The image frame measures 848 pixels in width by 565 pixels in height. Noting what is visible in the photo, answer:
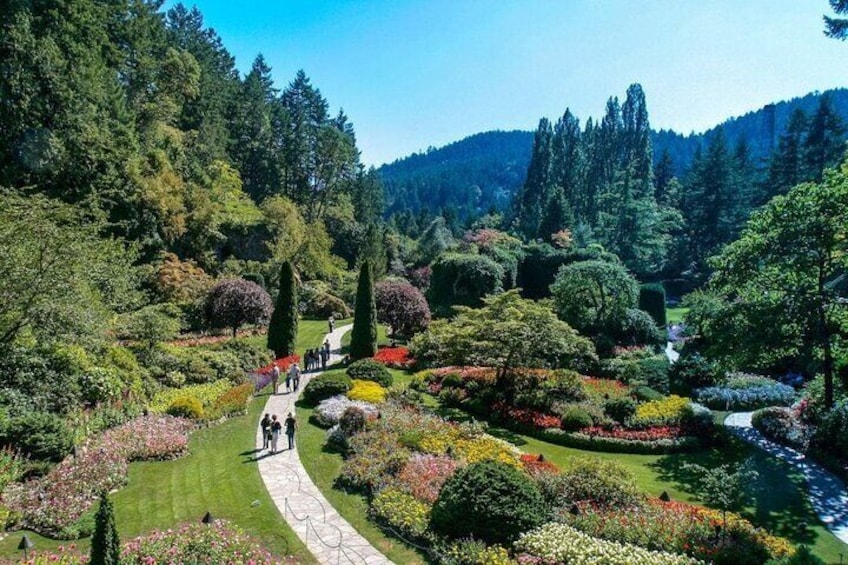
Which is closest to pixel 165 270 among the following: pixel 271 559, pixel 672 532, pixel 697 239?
pixel 271 559

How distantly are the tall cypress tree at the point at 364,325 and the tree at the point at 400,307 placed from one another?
4.18 meters

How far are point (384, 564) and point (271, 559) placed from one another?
2.29 metres

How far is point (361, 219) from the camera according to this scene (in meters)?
75.9

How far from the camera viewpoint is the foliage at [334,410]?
20.0m

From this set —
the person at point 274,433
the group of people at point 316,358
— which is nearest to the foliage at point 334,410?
the person at point 274,433

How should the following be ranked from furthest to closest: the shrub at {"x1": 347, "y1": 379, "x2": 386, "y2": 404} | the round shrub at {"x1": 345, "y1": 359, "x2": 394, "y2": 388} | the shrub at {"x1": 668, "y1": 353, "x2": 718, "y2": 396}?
1. the shrub at {"x1": 668, "y1": 353, "x2": 718, "y2": 396}
2. the round shrub at {"x1": 345, "y1": 359, "x2": 394, "y2": 388}
3. the shrub at {"x1": 347, "y1": 379, "x2": 386, "y2": 404}

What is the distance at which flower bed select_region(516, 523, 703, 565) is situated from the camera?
10562 mm

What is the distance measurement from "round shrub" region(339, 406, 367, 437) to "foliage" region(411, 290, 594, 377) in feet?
20.4

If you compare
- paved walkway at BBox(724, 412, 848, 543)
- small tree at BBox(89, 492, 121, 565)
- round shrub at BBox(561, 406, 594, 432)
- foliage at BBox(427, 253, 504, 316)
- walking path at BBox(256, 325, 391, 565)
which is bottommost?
paved walkway at BBox(724, 412, 848, 543)

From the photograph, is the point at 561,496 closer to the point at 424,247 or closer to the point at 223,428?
the point at 223,428

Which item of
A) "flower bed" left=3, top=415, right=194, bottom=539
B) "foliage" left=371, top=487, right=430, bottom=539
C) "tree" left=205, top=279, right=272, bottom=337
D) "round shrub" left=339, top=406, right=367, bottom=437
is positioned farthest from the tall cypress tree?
"foliage" left=371, top=487, right=430, bottom=539

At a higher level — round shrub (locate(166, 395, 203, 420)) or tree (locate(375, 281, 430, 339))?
tree (locate(375, 281, 430, 339))

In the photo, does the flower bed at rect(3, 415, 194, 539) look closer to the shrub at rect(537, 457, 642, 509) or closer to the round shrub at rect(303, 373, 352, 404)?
the round shrub at rect(303, 373, 352, 404)

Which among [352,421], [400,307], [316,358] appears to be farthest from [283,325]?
[352,421]
